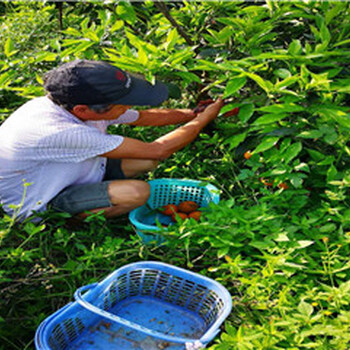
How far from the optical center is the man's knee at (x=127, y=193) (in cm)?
238

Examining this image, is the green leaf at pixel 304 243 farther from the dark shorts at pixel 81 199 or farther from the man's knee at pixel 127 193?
the dark shorts at pixel 81 199

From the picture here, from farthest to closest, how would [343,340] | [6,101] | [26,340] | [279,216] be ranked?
[6,101]
[279,216]
[26,340]
[343,340]

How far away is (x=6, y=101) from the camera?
3.43m

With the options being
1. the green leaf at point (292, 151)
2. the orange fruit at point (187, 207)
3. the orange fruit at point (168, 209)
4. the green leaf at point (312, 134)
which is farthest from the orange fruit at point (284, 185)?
the orange fruit at point (168, 209)

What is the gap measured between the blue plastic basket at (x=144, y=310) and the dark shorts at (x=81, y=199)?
Result: 56 centimetres

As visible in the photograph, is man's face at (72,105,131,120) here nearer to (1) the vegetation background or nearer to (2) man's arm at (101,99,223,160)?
(2) man's arm at (101,99,223,160)

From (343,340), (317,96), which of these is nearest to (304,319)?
(343,340)

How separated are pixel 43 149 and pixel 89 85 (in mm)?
405

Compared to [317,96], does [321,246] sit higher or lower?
lower

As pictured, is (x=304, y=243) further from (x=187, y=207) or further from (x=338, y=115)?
(x=187, y=207)

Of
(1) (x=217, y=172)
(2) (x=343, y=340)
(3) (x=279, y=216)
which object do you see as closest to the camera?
(2) (x=343, y=340)

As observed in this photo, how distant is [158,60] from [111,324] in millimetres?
1272

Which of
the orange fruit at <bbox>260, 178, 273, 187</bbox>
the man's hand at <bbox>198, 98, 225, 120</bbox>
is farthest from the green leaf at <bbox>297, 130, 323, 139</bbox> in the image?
the man's hand at <bbox>198, 98, 225, 120</bbox>

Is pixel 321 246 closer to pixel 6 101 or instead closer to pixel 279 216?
pixel 279 216
